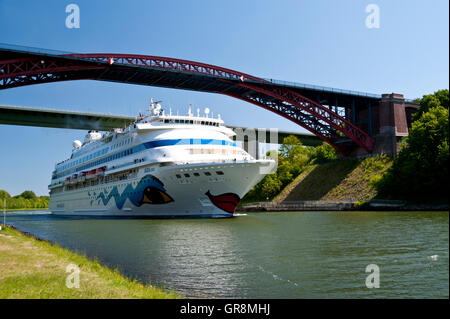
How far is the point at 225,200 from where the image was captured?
33.4 m

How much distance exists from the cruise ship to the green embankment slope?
21.4 m

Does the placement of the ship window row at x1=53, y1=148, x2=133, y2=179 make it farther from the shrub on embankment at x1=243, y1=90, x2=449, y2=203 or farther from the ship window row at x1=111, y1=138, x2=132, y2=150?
the shrub on embankment at x1=243, y1=90, x2=449, y2=203

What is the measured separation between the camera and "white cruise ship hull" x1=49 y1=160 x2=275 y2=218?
105 ft

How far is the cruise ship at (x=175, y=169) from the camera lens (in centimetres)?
3231

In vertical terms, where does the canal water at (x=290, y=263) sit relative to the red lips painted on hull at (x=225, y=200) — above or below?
below

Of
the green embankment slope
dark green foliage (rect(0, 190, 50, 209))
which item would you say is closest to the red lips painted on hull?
the green embankment slope

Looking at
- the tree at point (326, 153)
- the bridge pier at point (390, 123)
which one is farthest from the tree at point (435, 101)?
the tree at point (326, 153)

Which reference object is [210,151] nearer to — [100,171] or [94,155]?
[100,171]

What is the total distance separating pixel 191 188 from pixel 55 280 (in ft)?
77.0

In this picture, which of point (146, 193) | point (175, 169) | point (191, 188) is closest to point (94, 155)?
point (146, 193)

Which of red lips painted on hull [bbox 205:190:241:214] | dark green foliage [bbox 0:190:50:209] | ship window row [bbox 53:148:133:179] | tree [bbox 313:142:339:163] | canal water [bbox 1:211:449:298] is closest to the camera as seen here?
canal water [bbox 1:211:449:298]

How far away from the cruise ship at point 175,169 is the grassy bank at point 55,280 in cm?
1928

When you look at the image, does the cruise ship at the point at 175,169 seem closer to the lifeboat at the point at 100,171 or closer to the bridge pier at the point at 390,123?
the lifeboat at the point at 100,171

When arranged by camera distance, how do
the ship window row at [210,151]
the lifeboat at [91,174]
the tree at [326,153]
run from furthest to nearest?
the tree at [326,153]
the lifeboat at [91,174]
the ship window row at [210,151]
